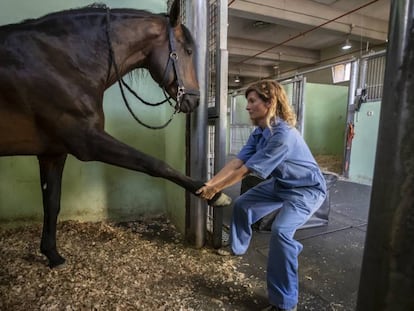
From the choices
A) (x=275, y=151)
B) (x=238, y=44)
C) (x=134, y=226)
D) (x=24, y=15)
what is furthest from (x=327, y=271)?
(x=238, y=44)

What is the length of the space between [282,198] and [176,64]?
3.16 feet

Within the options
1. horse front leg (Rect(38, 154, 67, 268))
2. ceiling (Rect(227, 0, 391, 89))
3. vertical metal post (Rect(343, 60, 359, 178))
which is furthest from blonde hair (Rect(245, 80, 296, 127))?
ceiling (Rect(227, 0, 391, 89))

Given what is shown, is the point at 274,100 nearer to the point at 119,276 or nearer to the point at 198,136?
→ the point at 198,136

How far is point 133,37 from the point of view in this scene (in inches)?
56.1

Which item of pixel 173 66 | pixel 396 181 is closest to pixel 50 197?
pixel 173 66

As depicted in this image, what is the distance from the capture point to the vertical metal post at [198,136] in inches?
70.3

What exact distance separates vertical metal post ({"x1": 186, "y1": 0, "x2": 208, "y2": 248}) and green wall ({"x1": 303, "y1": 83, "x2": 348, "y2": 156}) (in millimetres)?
5306

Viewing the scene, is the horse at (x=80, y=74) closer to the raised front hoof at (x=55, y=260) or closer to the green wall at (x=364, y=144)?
the raised front hoof at (x=55, y=260)

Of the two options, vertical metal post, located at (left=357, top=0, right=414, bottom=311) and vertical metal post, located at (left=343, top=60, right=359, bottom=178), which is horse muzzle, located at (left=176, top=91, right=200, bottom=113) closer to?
vertical metal post, located at (left=357, top=0, right=414, bottom=311)

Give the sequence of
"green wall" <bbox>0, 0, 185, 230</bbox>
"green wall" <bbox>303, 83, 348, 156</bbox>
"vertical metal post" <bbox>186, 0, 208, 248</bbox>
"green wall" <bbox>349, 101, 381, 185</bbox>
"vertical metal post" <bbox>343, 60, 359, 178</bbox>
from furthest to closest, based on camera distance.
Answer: "green wall" <bbox>303, 83, 348, 156</bbox> → "vertical metal post" <bbox>343, 60, 359, 178</bbox> → "green wall" <bbox>349, 101, 381, 185</bbox> → "green wall" <bbox>0, 0, 185, 230</bbox> → "vertical metal post" <bbox>186, 0, 208, 248</bbox>

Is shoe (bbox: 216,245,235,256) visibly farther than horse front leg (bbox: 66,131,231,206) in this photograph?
Yes

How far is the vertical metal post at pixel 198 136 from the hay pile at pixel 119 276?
16 cm

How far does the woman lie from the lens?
126 cm

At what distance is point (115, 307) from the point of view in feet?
4.21
